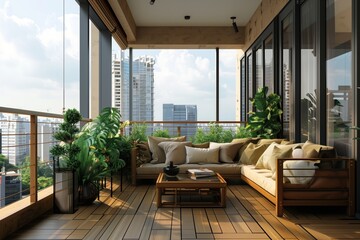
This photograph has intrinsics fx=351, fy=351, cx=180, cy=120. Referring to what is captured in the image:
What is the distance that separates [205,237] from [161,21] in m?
6.18

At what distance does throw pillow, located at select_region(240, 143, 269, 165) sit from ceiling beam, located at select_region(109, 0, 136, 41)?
320 centimetres

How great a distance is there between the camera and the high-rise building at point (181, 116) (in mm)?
8086

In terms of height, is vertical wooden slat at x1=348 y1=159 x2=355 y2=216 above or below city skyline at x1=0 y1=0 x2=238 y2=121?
below

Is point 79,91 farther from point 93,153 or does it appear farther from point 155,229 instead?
point 155,229

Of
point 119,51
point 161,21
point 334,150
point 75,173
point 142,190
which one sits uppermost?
point 161,21

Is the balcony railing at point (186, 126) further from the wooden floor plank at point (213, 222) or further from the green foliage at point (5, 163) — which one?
the green foliage at point (5, 163)

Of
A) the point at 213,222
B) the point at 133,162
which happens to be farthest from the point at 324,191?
the point at 133,162

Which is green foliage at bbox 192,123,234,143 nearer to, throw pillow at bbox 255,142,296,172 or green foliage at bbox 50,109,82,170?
throw pillow at bbox 255,142,296,172

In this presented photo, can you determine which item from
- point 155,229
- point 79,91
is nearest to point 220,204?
point 155,229

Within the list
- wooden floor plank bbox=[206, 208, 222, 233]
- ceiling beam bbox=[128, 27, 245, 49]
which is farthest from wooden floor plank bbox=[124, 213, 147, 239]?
ceiling beam bbox=[128, 27, 245, 49]

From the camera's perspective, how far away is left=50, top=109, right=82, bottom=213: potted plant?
370 centimetres

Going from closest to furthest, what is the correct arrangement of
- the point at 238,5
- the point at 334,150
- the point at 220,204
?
1. the point at 334,150
2. the point at 220,204
3. the point at 238,5

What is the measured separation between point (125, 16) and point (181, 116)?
9.55 ft

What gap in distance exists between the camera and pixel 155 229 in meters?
3.13
